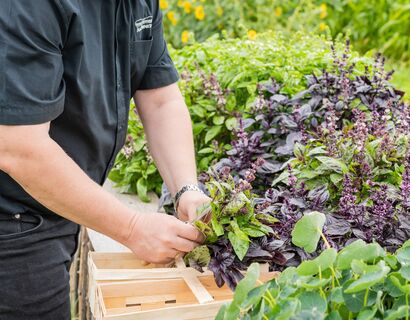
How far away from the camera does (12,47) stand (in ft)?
4.55

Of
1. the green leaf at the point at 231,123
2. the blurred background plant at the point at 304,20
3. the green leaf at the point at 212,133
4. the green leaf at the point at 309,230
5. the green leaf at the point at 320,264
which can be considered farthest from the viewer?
the blurred background plant at the point at 304,20

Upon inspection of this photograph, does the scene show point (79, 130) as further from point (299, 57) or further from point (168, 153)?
point (299, 57)

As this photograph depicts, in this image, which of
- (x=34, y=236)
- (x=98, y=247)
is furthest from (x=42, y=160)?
(x=98, y=247)

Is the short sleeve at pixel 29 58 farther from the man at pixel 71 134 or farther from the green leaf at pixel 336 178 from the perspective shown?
the green leaf at pixel 336 178

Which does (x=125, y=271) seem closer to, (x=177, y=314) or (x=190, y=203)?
(x=177, y=314)

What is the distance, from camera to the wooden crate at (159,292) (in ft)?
4.72

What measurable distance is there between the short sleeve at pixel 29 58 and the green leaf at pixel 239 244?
0.52 meters

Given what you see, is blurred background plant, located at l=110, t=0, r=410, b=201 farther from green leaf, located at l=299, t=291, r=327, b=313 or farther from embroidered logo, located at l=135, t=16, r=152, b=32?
green leaf, located at l=299, t=291, r=327, b=313

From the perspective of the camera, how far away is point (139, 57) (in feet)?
6.28

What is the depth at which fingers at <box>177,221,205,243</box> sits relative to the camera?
1653 millimetres

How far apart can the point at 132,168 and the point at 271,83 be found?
0.68m

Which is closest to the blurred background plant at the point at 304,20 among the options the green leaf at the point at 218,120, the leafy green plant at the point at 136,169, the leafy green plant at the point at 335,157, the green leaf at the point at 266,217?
the leafy green plant at the point at 136,169

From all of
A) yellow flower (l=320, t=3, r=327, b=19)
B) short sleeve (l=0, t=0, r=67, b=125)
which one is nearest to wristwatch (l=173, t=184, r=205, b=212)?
short sleeve (l=0, t=0, r=67, b=125)

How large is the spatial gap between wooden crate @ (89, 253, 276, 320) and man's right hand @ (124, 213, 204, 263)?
2.1 inches
